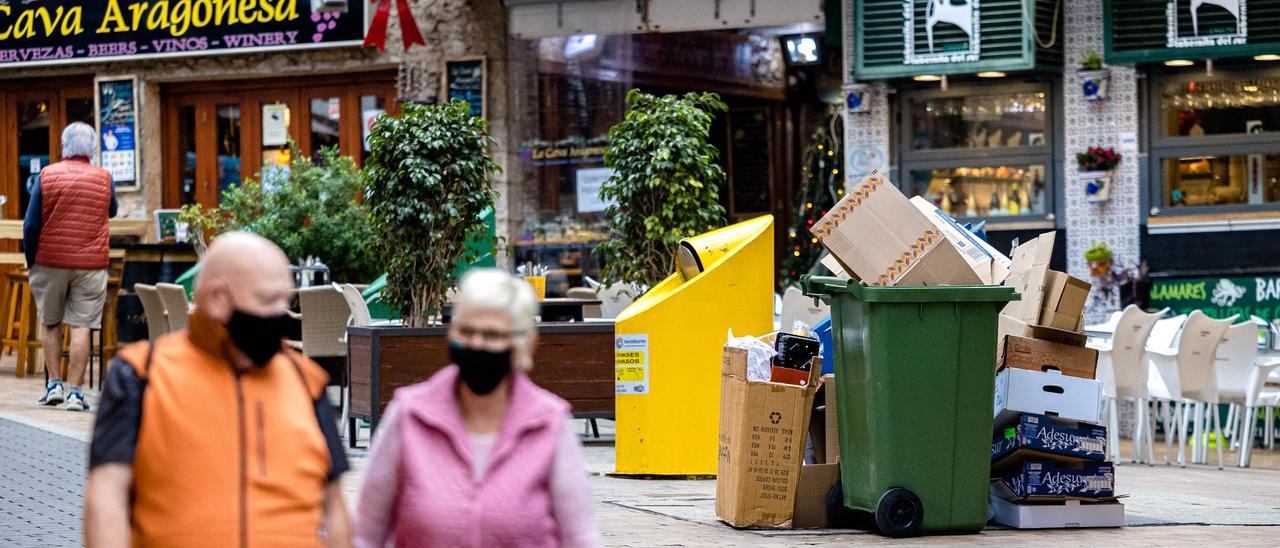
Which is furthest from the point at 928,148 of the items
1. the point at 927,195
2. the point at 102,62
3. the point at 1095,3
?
the point at 102,62

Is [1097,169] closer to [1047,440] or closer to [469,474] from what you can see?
[1047,440]

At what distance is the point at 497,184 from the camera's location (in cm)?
1606

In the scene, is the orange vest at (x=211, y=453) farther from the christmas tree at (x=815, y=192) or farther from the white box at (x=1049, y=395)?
the christmas tree at (x=815, y=192)

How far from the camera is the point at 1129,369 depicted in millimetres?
11375

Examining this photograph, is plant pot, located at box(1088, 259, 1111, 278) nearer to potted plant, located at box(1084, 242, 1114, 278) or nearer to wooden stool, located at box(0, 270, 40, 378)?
potted plant, located at box(1084, 242, 1114, 278)

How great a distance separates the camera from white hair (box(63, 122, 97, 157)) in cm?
1086

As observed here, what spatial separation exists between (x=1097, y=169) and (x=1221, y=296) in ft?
4.50

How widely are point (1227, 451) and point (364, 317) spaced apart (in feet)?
22.2

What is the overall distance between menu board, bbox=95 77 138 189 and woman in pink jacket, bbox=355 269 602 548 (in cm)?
1565

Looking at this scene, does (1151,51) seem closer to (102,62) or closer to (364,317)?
(364,317)

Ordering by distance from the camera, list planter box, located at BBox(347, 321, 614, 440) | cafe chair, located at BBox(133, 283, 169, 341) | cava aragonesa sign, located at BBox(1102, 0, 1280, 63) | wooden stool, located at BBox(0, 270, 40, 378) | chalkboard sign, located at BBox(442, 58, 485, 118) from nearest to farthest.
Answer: planter box, located at BBox(347, 321, 614, 440), cafe chair, located at BBox(133, 283, 169, 341), cava aragonesa sign, located at BBox(1102, 0, 1280, 63), wooden stool, located at BBox(0, 270, 40, 378), chalkboard sign, located at BBox(442, 58, 485, 118)

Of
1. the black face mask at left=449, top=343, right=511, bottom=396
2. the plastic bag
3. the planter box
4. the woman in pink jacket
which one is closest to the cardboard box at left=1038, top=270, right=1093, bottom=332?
the plastic bag

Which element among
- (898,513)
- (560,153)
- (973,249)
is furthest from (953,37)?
(898,513)

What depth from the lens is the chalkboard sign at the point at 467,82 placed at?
631 inches
